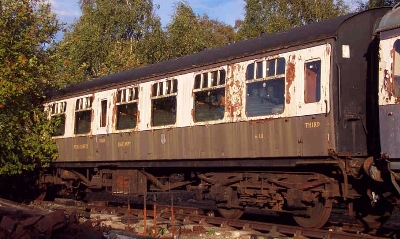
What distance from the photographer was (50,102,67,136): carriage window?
17625 mm

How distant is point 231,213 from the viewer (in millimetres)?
12266

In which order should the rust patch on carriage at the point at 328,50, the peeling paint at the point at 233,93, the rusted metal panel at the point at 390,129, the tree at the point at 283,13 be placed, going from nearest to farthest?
the rusted metal panel at the point at 390,129, the rust patch on carriage at the point at 328,50, the peeling paint at the point at 233,93, the tree at the point at 283,13

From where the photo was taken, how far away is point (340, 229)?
10547 mm

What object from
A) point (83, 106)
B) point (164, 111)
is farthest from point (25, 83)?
point (164, 111)

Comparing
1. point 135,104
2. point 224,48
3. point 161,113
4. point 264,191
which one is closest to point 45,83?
point 135,104

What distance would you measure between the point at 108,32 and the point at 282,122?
29.9 meters

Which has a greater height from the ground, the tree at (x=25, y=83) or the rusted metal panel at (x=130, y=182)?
the tree at (x=25, y=83)

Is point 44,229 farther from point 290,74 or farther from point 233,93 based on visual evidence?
point 290,74

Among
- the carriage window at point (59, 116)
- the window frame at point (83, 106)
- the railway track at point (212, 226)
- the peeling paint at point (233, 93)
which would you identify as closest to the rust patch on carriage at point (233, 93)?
the peeling paint at point (233, 93)

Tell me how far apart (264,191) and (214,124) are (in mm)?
1852

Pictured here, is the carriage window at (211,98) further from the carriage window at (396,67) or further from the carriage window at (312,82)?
the carriage window at (396,67)

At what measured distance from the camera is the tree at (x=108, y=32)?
34.8 meters

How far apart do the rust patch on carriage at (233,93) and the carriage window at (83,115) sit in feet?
19.8

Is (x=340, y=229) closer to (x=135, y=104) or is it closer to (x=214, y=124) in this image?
(x=214, y=124)
